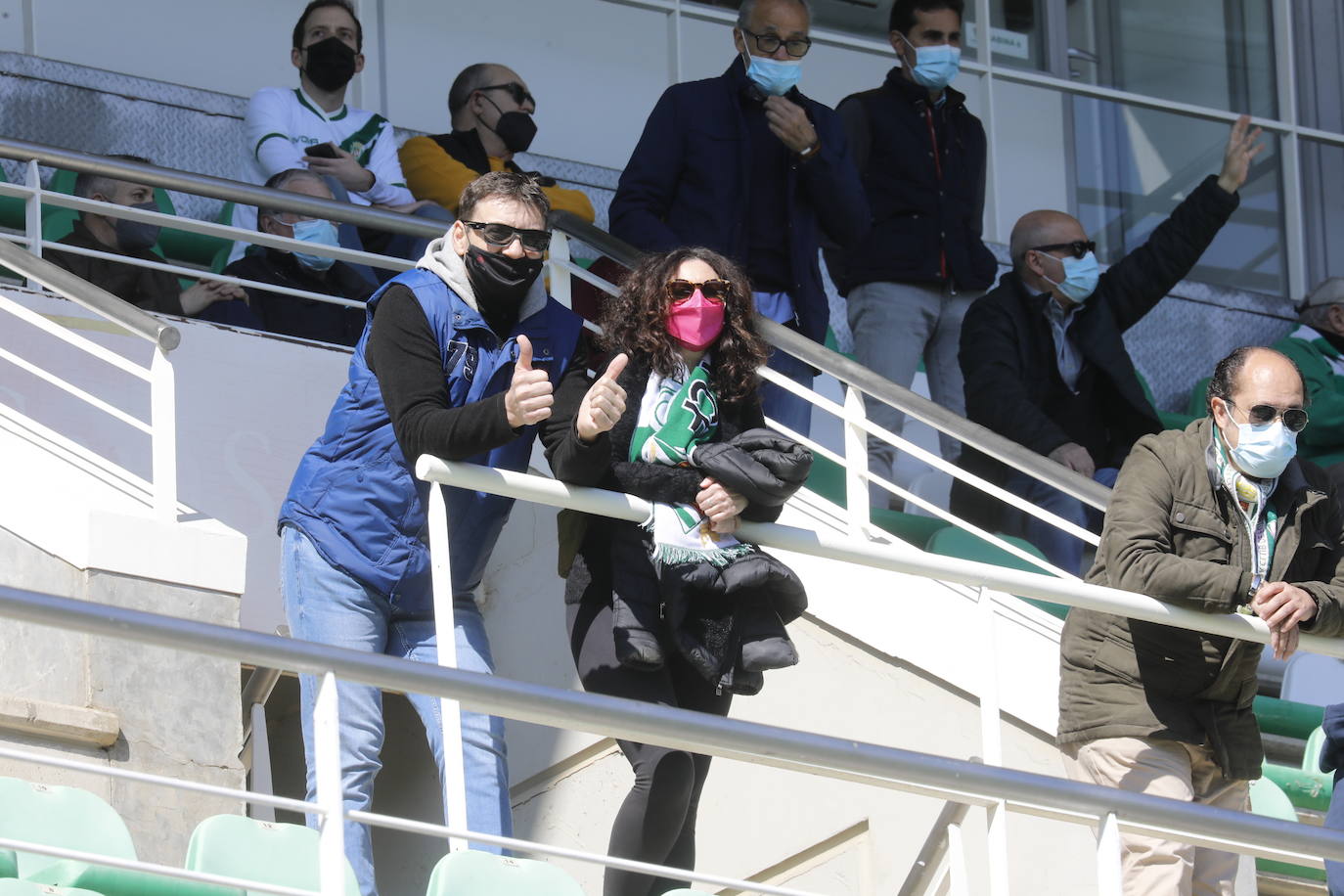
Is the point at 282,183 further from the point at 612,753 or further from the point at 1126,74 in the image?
the point at 1126,74

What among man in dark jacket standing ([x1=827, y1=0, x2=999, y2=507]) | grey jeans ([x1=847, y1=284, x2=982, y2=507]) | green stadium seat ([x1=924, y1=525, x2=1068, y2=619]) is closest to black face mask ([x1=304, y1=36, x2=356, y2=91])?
man in dark jacket standing ([x1=827, y1=0, x2=999, y2=507])

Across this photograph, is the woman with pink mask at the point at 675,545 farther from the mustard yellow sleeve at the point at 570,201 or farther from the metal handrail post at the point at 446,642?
the mustard yellow sleeve at the point at 570,201

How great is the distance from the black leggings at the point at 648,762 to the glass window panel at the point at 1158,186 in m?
6.94

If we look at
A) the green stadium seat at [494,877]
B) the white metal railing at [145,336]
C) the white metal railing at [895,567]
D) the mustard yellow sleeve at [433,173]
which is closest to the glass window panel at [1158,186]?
the mustard yellow sleeve at [433,173]

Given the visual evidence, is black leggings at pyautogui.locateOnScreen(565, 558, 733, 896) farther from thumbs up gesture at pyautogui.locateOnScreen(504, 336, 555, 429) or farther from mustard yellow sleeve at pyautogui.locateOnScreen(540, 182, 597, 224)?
mustard yellow sleeve at pyautogui.locateOnScreen(540, 182, 597, 224)

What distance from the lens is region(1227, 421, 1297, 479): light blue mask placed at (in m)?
5.38

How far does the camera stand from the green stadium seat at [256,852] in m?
4.43

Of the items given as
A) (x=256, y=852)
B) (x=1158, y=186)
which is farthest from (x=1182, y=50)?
(x=256, y=852)

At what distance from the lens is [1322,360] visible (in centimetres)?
977

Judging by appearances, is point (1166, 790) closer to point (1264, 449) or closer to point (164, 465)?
point (1264, 449)

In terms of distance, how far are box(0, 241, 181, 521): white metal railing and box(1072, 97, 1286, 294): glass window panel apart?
21.4ft

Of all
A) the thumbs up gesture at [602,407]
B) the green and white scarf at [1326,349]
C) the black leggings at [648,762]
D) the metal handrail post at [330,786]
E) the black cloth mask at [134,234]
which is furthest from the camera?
the green and white scarf at [1326,349]

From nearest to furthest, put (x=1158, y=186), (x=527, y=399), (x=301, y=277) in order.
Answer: (x=527, y=399) < (x=301, y=277) < (x=1158, y=186)

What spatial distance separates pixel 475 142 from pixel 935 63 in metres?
1.70
